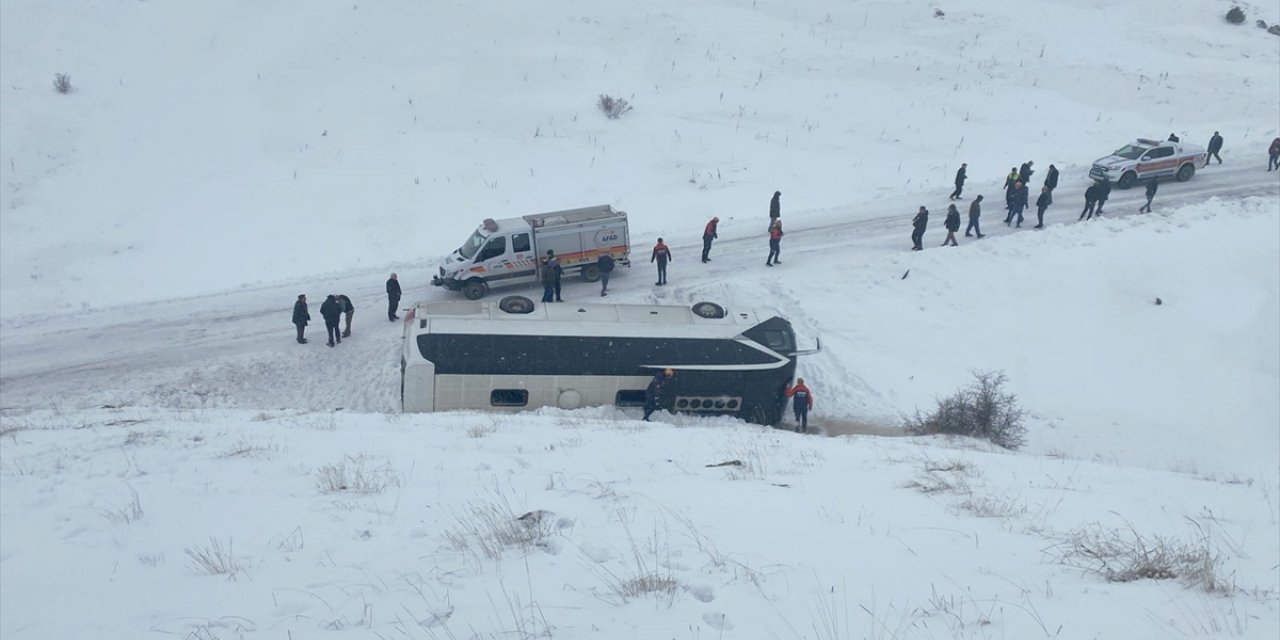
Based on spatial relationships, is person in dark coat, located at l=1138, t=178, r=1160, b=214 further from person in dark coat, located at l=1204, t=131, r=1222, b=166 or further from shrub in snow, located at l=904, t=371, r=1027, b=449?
shrub in snow, located at l=904, t=371, r=1027, b=449

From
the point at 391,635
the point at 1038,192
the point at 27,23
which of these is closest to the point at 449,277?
the point at 391,635

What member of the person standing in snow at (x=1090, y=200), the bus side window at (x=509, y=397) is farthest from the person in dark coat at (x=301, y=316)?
the person standing in snow at (x=1090, y=200)

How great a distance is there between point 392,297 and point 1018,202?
17844mm

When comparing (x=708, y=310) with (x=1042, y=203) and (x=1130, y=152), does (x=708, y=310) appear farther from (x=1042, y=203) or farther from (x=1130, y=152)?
(x=1130, y=152)

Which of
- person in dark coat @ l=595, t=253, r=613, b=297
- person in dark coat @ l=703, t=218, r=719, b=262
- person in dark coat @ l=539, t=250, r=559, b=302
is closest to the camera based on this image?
person in dark coat @ l=539, t=250, r=559, b=302

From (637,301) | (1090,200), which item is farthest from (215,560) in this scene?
(1090,200)

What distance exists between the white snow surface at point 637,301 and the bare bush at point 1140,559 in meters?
0.08

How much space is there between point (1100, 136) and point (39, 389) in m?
35.5

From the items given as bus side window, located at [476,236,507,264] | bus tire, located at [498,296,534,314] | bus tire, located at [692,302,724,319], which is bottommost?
bus tire, located at [692,302,724,319]

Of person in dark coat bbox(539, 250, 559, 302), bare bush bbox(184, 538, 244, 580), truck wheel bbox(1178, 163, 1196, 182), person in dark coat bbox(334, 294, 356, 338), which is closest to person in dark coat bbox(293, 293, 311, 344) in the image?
person in dark coat bbox(334, 294, 356, 338)

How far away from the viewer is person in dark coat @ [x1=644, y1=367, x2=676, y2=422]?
708 inches

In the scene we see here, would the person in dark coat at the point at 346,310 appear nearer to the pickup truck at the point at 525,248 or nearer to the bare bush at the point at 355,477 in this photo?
the pickup truck at the point at 525,248

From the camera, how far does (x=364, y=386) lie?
20.7 m

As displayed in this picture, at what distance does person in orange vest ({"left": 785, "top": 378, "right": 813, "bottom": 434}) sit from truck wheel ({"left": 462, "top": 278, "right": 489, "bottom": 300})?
8.65 m
